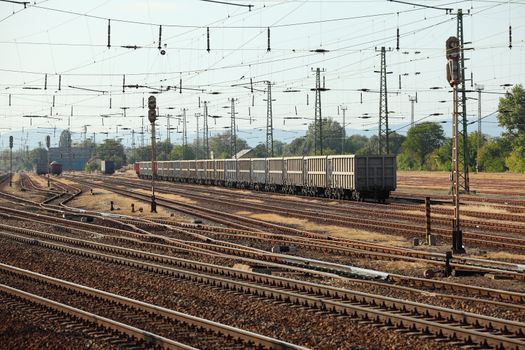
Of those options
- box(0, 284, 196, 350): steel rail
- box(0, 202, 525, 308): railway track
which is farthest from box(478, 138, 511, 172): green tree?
box(0, 284, 196, 350): steel rail

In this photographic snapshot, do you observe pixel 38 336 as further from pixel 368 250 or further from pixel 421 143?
pixel 421 143

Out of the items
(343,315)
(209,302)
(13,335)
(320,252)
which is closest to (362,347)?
(343,315)

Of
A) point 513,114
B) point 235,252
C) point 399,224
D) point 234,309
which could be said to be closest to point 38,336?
point 234,309

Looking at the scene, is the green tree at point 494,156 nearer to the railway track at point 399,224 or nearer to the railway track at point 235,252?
the railway track at point 399,224

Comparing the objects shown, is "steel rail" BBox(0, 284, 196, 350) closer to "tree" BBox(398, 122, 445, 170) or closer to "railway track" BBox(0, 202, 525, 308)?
"railway track" BBox(0, 202, 525, 308)

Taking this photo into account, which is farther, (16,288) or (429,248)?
(429,248)

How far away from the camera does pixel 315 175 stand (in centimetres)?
4869

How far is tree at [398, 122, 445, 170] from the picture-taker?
122438 mm

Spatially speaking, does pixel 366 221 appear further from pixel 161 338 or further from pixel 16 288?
pixel 161 338

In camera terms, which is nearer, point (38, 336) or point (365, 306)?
point (38, 336)

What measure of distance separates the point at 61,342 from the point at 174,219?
24.3 m

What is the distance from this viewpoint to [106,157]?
19400 cm

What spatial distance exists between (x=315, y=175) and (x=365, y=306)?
35.2 meters

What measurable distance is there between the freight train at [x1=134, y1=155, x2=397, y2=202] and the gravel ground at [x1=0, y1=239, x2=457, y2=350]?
20693mm
